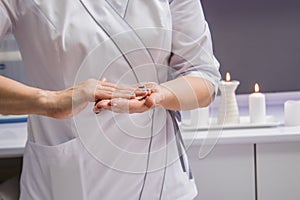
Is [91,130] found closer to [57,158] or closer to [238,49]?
[57,158]

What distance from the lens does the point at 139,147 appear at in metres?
0.78

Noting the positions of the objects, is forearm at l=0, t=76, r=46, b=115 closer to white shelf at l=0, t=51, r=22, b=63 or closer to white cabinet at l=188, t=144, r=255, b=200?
white cabinet at l=188, t=144, r=255, b=200

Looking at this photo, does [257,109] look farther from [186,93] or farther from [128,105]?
[128,105]

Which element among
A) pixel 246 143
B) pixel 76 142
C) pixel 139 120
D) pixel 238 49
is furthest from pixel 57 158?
pixel 238 49

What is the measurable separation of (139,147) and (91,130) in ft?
0.31

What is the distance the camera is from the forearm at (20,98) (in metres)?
0.64

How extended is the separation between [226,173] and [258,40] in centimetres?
54

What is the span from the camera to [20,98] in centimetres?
65

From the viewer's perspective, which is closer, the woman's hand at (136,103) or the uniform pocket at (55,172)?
the woman's hand at (136,103)

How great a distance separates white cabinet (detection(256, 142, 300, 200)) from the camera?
1.29 meters

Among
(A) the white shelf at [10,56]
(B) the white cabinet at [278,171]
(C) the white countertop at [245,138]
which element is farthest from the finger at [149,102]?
(A) the white shelf at [10,56]

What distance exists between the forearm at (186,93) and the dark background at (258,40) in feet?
2.78

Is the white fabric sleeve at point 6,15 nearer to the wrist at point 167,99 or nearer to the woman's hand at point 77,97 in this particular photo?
the woman's hand at point 77,97

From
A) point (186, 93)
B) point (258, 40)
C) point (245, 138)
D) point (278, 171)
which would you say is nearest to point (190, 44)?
point (186, 93)
